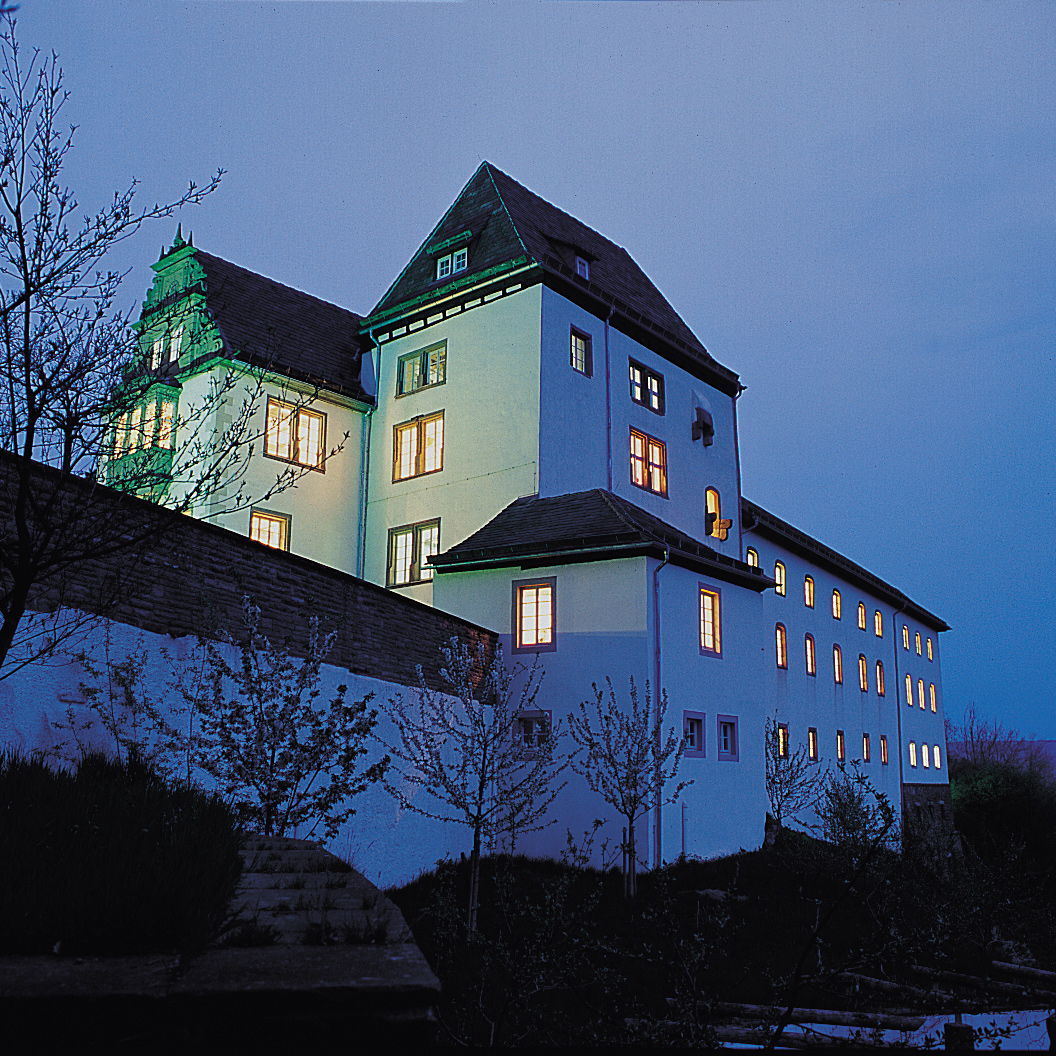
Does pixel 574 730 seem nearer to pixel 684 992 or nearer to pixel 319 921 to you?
pixel 684 992

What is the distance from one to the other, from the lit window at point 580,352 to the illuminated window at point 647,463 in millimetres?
2367

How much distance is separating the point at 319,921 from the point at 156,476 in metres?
4.71

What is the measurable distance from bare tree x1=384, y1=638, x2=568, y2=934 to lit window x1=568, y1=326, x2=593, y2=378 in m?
9.91

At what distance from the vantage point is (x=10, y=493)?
386 inches

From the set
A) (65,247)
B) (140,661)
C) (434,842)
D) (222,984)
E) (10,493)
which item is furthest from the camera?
(434,842)

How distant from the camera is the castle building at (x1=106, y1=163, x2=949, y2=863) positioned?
20172 mm

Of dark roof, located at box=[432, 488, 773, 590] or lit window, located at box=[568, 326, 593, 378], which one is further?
lit window, located at box=[568, 326, 593, 378]

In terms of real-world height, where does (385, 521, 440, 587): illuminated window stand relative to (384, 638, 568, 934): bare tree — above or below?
above

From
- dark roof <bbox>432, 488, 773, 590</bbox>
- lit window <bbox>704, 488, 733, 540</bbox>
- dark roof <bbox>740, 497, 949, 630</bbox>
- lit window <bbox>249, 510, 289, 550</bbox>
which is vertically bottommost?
dark roof <bbox>432, 488, 773, 590</bbox>

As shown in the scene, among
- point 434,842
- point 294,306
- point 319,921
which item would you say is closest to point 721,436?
point 294,306

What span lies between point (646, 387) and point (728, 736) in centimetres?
1122

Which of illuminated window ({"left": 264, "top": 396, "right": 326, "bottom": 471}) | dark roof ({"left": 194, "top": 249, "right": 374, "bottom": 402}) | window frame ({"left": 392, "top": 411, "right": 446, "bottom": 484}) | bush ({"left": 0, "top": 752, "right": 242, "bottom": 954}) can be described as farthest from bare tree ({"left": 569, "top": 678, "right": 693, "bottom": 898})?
dark roof ({"left": 194, "top": 249, "right": 374, "bottom": 402})

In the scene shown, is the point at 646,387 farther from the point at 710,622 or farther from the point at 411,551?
the point at 710,622

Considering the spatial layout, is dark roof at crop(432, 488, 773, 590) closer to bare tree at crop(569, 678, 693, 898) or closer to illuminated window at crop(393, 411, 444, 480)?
bare tree at crop(569, 678, 693, 898)
